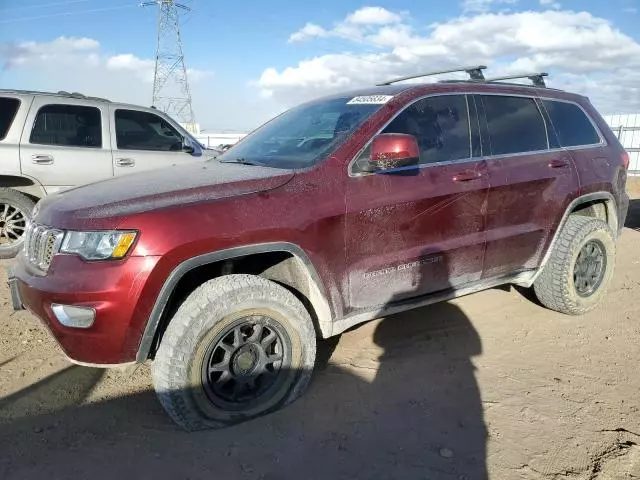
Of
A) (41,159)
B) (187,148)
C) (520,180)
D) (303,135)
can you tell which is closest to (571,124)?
(520,180)

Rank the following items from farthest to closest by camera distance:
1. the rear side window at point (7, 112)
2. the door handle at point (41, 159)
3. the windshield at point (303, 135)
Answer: the door handle at point (41, 159) < the rear side window at point (7, 112) < the windshield at point (303, 135)

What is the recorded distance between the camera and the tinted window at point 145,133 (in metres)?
6.63

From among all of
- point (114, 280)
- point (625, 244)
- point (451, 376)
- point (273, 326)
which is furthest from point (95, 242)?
point (625, 244)

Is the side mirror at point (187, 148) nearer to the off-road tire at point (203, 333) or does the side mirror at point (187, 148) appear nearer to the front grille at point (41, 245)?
the front grille at point (41, 245)

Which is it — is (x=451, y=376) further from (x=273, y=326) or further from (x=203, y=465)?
(x=203, y=465)

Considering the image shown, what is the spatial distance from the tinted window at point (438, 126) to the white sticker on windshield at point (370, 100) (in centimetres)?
15

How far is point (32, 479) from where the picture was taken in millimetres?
2336

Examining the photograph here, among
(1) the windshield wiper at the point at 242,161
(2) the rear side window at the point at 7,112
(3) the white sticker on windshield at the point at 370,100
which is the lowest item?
(1) the windshield wiper at the point at 242,161

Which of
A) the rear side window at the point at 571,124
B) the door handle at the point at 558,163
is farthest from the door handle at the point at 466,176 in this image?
the rear side window at the point at 571,124

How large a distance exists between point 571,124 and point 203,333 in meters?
3.59

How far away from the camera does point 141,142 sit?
6.80 m

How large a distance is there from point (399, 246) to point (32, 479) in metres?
2.29

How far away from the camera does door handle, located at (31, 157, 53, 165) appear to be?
5.99 metres

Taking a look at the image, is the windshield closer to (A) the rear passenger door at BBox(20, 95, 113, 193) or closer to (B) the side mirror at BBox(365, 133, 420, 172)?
(B) the side mirror at BBox(365, 133, 420, 172)
